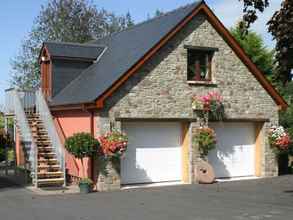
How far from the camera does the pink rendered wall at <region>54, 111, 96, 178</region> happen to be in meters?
18.8

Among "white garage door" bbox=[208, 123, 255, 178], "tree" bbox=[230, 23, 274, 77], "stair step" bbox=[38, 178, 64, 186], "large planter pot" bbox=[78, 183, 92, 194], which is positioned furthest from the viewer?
"tree" bbox=[230, 23, 274, 77]

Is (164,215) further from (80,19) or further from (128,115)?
(80,19)

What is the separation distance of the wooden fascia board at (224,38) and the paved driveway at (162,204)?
3500 mm

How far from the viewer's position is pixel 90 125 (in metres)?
18.5

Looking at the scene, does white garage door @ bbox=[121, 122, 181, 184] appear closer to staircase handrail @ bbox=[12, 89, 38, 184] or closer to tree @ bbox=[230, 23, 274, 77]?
staircase handrail @ bbox=[12, 89, 38, 184]

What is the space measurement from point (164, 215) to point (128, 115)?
6.36 m

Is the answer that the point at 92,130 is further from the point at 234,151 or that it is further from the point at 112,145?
the point at 234,151

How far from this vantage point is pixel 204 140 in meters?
19.4

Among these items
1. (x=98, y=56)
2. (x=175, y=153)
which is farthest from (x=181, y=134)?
(x=98, y=56)

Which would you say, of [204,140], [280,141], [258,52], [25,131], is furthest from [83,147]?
[258,52]

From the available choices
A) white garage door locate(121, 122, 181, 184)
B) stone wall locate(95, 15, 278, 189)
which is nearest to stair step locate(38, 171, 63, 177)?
white garage door locate(121, 122, 181, 184)

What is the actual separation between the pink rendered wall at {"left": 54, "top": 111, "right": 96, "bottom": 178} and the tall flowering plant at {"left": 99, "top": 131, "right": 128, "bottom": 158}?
45.6 inches

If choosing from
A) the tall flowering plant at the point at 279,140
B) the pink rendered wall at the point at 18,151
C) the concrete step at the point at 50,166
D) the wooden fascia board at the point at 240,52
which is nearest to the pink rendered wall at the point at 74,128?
the concrete step at the point at 50,166

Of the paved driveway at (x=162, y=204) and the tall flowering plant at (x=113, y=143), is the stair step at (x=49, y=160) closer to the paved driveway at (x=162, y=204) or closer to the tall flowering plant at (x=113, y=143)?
the paved driveway at (x=162, y=204)
